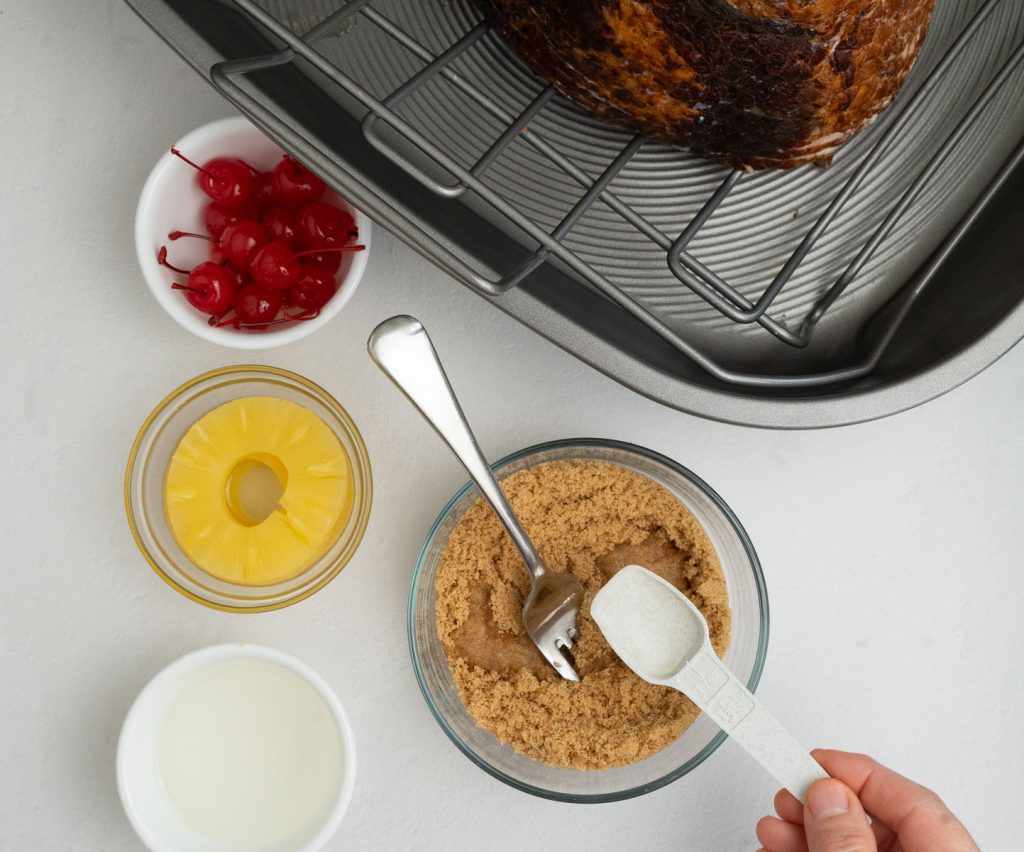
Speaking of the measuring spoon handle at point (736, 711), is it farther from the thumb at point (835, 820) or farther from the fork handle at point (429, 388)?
the fork handle at point (429, 388)

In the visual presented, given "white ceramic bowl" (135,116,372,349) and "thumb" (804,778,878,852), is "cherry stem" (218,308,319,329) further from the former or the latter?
"thumb" (804,778,878,852)

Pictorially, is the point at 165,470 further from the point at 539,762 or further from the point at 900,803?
the point at 900,803

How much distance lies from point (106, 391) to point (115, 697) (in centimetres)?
36

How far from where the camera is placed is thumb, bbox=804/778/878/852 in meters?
0.85

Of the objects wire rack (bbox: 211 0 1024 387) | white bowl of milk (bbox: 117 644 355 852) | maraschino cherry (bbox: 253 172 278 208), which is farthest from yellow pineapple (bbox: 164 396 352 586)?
wire rack (bbox: 211 0 1024 387)

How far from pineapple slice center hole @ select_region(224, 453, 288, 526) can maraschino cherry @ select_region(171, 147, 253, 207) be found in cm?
29

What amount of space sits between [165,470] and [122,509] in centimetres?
7

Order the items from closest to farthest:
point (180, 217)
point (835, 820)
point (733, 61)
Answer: point (733, 61) < point (835, 820) < point (180, 217)

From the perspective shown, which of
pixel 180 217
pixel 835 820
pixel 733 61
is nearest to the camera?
pixel 733 61

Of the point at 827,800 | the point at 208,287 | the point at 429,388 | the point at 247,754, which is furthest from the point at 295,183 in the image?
the point at 827,800

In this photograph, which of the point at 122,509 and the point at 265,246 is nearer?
the point at 265,246

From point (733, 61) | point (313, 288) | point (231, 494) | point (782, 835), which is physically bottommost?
point (231, 494)

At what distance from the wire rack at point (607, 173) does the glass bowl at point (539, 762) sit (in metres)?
0.18

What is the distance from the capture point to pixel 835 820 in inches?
34.2
